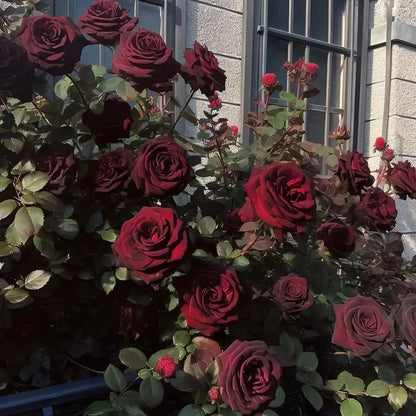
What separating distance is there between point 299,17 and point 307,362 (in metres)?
3.18

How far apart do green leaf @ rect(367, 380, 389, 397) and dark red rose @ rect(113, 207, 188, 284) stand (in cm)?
49

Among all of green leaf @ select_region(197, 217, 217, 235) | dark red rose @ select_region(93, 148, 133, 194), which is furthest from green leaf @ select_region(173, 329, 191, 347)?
dark red rose @ select_region(93, 148, 133, 194)

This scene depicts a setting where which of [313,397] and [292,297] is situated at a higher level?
[292,297]

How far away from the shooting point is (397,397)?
1.00 meters

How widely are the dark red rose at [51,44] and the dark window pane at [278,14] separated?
276cm

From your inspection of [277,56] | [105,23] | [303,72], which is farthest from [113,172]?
[277,56]

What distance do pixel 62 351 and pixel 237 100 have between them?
2408 mm

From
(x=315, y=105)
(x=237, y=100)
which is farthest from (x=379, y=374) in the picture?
(x=315, y=105)

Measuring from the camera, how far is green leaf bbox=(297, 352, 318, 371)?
40.2 inches

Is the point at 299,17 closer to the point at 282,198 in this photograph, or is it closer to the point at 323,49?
the point at 323,49

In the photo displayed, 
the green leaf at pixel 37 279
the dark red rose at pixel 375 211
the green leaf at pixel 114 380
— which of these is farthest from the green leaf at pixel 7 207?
the dark red rose at pixel 375 211

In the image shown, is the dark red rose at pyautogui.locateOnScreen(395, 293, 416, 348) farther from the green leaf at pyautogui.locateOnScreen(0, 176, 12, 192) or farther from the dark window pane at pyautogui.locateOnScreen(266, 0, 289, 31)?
the dark window pane at pyautogui.locateOnScreen(266, 0, 289, 31)

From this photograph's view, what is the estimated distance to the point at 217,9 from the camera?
3109mm

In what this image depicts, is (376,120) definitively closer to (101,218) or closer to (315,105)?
(315,105)
